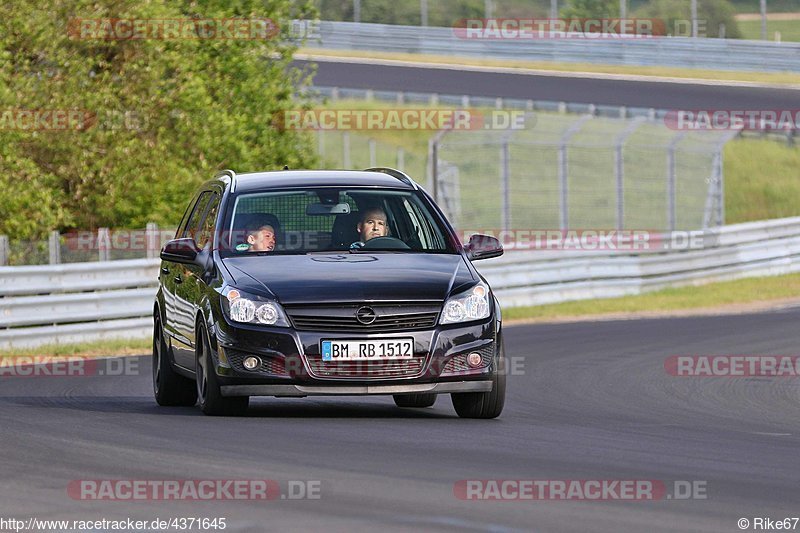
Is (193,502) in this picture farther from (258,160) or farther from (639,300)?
(258,160)

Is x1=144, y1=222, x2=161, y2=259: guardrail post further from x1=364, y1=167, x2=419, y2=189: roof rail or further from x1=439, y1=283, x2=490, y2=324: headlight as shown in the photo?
x1=439, y1=283, x2=490, y2=324: headlight

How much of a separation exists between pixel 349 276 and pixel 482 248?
1206 millimetres

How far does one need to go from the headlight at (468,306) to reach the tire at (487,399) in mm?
298

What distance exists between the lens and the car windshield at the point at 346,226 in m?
11.5

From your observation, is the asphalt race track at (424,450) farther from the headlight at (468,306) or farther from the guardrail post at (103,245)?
the guardrail post at (103,245)

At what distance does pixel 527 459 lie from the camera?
875 cm

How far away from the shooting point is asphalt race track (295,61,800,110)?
1800 inches

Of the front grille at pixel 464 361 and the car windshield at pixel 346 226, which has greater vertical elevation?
the car windshield at pixel 346 226

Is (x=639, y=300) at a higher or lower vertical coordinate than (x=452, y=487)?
lower

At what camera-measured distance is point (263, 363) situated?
1055cm

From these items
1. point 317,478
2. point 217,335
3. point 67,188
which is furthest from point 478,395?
point 67,188

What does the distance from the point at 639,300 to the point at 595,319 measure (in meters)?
3.40

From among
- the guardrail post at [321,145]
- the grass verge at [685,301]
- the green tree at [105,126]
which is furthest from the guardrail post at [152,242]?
the guardrail post at [321,145]

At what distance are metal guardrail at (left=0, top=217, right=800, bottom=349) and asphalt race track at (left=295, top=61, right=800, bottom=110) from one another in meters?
12.9
